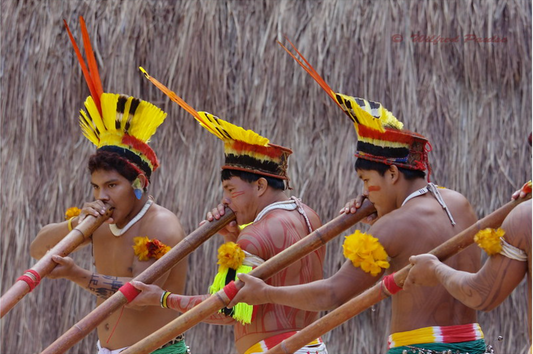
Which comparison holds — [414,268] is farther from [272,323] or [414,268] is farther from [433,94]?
[433,94]

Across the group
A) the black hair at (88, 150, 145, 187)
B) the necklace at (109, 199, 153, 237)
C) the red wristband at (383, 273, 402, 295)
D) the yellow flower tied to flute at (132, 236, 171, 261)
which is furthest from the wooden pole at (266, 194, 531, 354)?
the black hair at (88, 150, 145, 187)

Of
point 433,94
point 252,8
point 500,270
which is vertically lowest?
point 500,270

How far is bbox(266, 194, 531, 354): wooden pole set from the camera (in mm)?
3098

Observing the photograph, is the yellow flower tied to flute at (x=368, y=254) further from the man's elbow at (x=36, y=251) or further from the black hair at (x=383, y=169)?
the man's elbow at (x=36, y=251)

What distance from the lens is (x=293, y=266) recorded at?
373cm

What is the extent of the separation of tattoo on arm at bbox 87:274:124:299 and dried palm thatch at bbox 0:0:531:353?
1367 millimetres

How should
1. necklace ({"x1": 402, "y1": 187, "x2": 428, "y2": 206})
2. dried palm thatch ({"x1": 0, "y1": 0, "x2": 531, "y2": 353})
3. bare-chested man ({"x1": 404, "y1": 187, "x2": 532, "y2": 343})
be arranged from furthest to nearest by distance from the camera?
dried palm thatch ({"x1": 0, "y1": 0, "x2": 531, "y2": 353}), necklace ({"x1": 402, "y1": 187, "x2": 428, "y2": 206}), bare-chested man ({"x1": 404, "y1": 187, "x2": 532, "y2": 343})

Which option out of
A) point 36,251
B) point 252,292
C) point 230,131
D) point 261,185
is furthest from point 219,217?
point 36,251

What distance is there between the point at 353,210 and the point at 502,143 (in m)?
1.69

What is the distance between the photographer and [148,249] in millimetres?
4047

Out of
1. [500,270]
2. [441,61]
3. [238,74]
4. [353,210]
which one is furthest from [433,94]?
[500,270]

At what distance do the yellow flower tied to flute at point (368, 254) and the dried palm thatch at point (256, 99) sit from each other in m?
1.91

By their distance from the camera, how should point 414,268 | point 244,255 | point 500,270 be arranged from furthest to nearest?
point 244,255, point 414,268, point 500,270

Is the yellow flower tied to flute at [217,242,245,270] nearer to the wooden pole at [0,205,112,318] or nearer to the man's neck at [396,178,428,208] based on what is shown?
the man's neck at [396,178,428,208]
